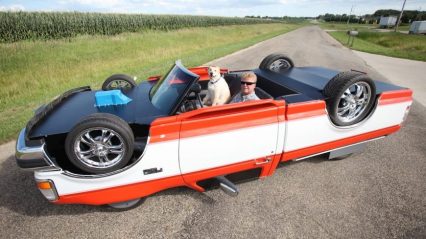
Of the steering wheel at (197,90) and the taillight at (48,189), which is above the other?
the steering wheel at (197,90)

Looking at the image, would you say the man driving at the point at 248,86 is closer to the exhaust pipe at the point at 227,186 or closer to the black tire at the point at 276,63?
the exhaust pipe at the point at 227,186

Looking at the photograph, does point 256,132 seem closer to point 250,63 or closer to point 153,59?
point 250,63

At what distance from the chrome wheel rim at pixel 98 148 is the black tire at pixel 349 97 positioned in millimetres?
2652

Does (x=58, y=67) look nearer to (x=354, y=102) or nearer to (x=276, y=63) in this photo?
(x=276, y=63)

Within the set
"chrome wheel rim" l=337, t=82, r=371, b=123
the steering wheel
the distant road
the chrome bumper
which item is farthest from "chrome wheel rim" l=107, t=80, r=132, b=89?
the distant road

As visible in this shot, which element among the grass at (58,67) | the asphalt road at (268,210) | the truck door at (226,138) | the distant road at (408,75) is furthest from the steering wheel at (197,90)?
the distant road at (408,75)

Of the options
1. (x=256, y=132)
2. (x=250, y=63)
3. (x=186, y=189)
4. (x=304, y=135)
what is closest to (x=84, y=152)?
(x=186, y=189)

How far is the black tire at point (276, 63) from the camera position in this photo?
4645 millimetres

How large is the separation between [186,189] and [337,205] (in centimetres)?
199

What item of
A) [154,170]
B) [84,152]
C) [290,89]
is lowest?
[154,170]

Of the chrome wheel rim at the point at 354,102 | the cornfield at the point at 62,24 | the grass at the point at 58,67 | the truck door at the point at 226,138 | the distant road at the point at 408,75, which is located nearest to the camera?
the truck door at the point at 226,138

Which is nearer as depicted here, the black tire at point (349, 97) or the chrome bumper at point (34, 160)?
the chrome bumper at point (34, 160)

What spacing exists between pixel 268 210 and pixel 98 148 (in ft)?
7.02

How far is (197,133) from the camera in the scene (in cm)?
263
